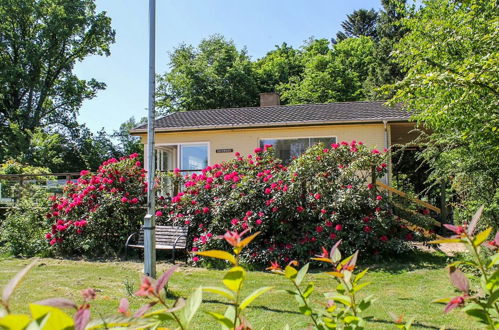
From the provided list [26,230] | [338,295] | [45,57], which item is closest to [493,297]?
[338,295]

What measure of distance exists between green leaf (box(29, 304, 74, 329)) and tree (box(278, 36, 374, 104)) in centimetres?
3109

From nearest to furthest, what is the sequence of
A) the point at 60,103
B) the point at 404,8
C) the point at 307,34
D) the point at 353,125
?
the point at 404,8, the point at 353,125, the point at 60,103, the point at 307,34

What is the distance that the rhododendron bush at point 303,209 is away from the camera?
8.77 meters

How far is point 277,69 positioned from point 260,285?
3121 cm

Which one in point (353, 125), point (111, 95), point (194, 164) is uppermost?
point (111, 95)

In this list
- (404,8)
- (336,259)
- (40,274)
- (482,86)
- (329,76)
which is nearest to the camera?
(336,259)

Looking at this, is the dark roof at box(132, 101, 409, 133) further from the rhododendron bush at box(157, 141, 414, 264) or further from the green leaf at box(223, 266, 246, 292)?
the green leaf at box(223, 266, 246, 292)

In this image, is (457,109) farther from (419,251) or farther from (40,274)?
(40,274)

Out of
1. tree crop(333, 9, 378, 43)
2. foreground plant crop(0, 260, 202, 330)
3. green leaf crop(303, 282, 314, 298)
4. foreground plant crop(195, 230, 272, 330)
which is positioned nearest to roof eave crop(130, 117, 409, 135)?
green leaf crop(303, 282, 314, 298)

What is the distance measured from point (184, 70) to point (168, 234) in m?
25.5

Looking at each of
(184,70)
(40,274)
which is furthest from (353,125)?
(184,70)

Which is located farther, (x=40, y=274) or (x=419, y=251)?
(x=419, y=251)

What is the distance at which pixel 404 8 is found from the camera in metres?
11.7

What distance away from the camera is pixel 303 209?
29.6ft
